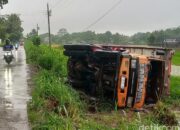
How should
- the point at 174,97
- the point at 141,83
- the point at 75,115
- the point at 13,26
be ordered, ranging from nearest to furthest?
1. the point at 75,115
2. the point at 141,83
3. the point at 174,97
4. the point at 13,26

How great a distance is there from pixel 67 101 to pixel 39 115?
3.27ft

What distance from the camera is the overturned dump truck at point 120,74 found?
1083cm

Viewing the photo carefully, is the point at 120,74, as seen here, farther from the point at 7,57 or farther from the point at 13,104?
the point at 7,57

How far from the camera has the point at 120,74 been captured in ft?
35.3

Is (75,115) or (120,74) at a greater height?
(120,74)

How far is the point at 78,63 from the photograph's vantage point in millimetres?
12883

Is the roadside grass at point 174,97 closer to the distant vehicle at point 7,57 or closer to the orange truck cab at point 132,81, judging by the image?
the orange truck cab at point 132,81

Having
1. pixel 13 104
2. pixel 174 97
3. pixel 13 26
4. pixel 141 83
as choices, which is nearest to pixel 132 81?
pixel 141 83

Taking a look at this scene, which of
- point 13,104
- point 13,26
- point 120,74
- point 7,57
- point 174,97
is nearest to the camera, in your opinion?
point 13,104

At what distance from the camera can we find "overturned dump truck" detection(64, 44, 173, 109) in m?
10.8

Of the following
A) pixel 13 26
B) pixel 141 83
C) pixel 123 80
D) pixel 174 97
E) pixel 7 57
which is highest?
pixel 13 26

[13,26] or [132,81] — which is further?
[13,26]

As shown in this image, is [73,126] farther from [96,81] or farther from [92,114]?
[96,81]

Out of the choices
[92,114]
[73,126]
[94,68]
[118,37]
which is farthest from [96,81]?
[118,37]
